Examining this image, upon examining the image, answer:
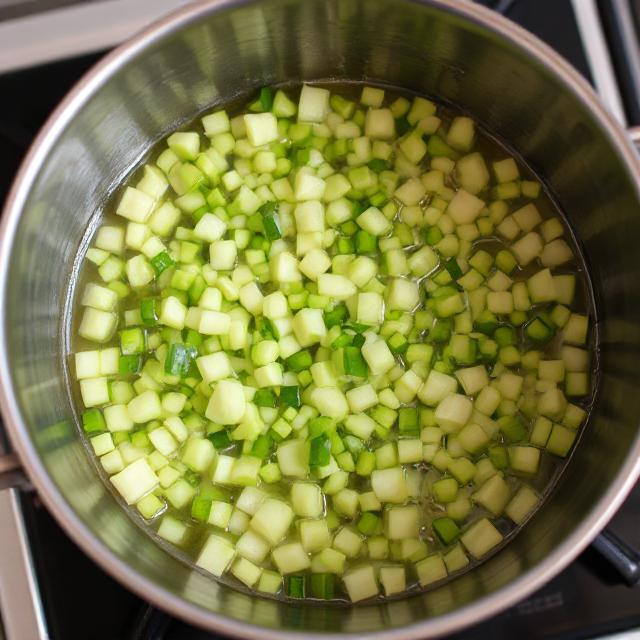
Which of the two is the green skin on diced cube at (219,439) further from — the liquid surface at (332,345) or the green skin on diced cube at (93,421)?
the green skin on diced cube at (93,421)

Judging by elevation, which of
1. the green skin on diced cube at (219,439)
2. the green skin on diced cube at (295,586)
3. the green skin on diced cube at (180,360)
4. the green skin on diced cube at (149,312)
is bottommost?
the green skin on diced cube at (295,586)

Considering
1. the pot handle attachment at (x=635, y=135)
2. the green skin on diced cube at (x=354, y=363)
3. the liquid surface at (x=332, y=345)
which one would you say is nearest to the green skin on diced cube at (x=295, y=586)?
the liquid surface at (x=332, y=345)

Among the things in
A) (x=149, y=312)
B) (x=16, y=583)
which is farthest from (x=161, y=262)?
(x=16, y=583)

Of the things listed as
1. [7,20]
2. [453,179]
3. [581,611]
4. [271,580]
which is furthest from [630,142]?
[7,20]

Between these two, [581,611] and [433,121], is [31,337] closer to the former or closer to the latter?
[433,121]

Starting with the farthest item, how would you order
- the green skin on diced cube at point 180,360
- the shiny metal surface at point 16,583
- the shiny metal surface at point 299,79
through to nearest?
1. the green skin on diced cube at point 180,360
2. the shiny metal surface at point 16,583
3. the shiny metal surface at point 299,79
